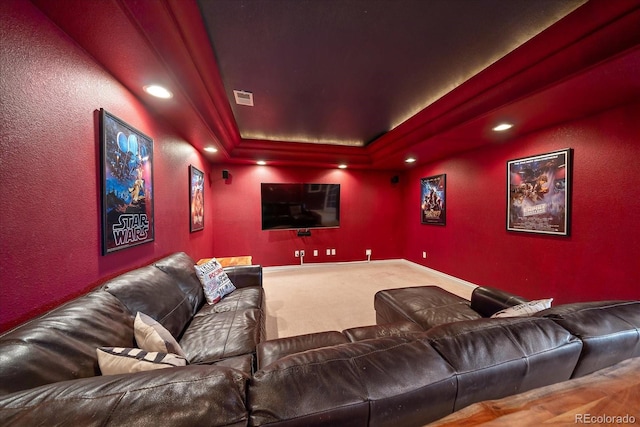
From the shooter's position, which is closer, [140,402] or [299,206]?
[140,402]

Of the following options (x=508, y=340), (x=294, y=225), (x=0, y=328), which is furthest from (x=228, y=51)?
(x=294, y=225)

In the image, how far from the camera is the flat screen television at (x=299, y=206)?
14.4 ft

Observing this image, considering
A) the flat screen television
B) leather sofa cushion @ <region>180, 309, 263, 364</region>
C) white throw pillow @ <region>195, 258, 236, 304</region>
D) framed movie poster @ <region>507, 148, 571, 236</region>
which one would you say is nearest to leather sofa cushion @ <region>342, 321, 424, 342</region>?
leather sofa cushion @ <region>180, 309, 263, 364</region>

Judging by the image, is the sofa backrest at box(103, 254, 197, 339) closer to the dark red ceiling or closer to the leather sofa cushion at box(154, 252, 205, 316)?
the leather sofa cushion at box(154, 252, 205, 316)

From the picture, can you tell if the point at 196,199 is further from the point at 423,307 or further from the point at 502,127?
the point at 502,127

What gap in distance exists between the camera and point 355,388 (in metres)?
0.57

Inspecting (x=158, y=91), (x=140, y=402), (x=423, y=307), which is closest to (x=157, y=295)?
(x=140, y=402)

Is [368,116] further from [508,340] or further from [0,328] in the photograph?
[0,328]

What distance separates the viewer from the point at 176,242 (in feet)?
8.18

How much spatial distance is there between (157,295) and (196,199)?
1957 mm

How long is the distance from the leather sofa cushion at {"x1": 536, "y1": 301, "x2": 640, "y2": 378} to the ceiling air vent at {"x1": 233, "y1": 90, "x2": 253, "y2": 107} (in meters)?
2.85

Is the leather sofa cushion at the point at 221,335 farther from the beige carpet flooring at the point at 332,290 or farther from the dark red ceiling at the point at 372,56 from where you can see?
the dark red ceiling at the point at 372,56

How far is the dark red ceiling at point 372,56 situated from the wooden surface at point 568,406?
1845mm

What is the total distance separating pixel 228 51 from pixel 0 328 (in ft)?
6.71
